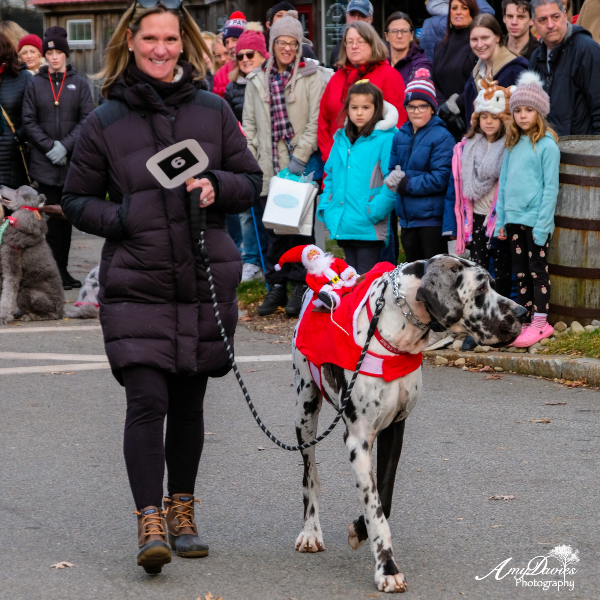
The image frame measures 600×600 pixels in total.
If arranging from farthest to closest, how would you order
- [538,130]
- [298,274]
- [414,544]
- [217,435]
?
[298,274] < [538,130] < [217,435] < [414,544]

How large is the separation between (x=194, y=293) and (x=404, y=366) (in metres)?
0.94

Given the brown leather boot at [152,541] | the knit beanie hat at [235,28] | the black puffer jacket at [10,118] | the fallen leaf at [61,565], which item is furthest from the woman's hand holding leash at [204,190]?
the knit beanie hat at [235,28]

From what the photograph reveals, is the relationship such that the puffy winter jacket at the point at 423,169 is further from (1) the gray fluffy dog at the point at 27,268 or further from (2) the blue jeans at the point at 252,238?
(1) the gray fluffy dog at the point at 27,268

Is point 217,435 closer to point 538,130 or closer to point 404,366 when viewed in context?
point 404,366

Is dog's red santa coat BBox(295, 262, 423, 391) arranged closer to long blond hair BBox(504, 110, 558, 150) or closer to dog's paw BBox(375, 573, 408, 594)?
dog's paw BBox(375, 573, 408, 594)

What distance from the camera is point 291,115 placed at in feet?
32.6

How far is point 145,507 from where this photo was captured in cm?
421

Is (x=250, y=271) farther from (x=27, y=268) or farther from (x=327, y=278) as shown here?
(x=327, y=278)

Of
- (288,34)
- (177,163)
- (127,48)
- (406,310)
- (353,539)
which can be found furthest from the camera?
(288,34)

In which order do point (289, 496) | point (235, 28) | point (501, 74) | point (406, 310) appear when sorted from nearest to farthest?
point (406, 310) → point (289, 496) → point (501, 74) → point (235, 28)

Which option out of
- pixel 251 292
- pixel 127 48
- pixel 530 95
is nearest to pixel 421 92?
pixel 530 95

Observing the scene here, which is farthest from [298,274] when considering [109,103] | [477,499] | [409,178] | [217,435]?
[109,103]

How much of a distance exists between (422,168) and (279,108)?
1982 mm

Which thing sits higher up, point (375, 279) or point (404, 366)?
point (375, 279)
